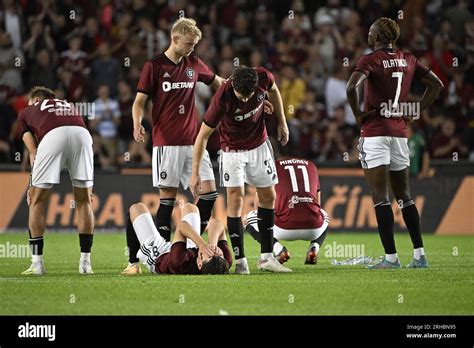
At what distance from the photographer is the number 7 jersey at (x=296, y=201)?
1352 centimetres

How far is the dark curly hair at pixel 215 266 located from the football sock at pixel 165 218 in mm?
1211

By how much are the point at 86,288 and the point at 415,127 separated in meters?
11.9

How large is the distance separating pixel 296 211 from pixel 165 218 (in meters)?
1.63

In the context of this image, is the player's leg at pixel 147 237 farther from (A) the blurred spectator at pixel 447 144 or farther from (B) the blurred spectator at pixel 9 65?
(B) the blurred spectator at pixel 9 65

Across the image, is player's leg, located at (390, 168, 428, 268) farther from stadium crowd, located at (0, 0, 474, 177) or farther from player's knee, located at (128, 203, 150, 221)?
stadium crowd, located at (0, 0, 474, 177)

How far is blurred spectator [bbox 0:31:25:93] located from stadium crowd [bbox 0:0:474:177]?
0.9 inches

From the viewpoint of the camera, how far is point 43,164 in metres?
12.2

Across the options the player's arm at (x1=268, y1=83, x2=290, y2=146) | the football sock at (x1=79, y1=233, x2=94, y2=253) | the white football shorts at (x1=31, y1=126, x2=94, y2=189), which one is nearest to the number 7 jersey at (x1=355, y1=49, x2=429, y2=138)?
the player's arm at (x1=268, y1=83, x2=290, y2=146)

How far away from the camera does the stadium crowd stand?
21.8 metres

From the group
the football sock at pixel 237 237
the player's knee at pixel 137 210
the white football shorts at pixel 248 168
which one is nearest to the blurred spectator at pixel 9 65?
the player's knee at pixel 137 210

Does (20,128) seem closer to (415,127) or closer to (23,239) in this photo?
(23,239)
